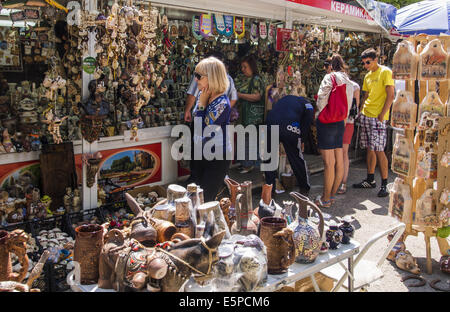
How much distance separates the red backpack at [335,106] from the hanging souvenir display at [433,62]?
1393 millimetres

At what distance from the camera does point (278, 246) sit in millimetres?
1993

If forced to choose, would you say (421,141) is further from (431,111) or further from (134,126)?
(134,126)

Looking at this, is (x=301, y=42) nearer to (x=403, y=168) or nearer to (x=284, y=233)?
(x=403, y=168)

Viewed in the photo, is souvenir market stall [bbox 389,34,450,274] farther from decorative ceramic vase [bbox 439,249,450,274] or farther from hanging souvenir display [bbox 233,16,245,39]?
hanging souvenir display [bbox 233,16,245,39]

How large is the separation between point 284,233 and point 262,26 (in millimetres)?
4000

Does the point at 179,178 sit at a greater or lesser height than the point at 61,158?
lesser

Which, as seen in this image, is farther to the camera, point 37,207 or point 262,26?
point 262,26

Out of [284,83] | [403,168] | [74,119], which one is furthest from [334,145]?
[74,119]

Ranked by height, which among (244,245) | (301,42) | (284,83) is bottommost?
(244,245)

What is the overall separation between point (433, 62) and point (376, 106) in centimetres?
210

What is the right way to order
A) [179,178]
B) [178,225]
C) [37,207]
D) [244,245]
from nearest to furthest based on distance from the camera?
1. [244,245]
2. [178,225]
3. [37,207]
4. [179,178]

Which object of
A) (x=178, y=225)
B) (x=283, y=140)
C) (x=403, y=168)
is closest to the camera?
(x=178, y=225)

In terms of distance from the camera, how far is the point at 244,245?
1.88 metres

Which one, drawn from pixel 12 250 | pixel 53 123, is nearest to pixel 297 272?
pixel 12 250
